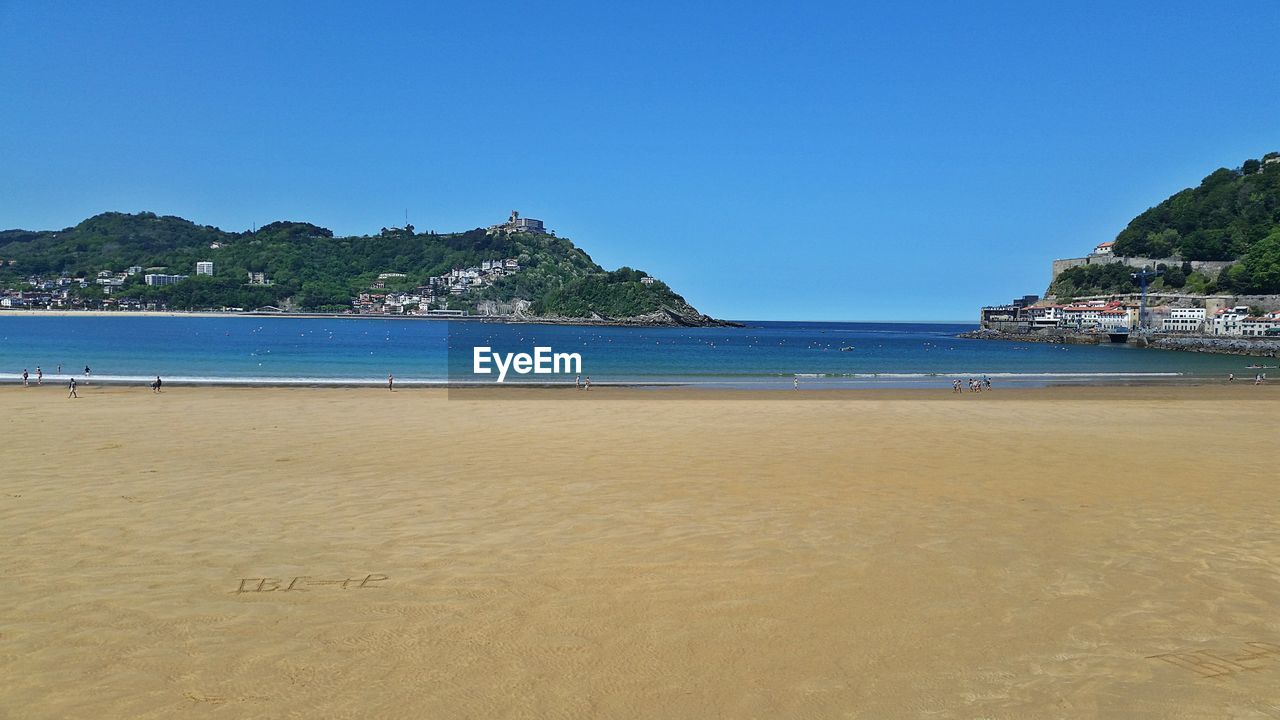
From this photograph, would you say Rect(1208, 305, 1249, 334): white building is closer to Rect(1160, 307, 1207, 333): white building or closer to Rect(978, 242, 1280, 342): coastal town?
Rect(978, 242, 1280, 342): coastal town

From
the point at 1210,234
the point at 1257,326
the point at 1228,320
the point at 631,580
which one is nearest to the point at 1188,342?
the point at 1257,326

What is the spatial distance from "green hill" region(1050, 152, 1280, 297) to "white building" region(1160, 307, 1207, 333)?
11.7 meters

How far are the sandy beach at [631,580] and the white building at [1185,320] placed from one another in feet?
401

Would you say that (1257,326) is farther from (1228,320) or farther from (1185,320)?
(1185,320)

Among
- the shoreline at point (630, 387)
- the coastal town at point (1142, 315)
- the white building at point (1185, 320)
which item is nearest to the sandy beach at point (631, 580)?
the shoreline at point (630, 387)

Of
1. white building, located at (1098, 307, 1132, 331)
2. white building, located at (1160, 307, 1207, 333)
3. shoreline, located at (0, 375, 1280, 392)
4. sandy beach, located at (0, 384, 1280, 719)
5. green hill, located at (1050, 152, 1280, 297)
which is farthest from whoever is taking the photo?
green hill, located at (1050, 152, 1280, 297)

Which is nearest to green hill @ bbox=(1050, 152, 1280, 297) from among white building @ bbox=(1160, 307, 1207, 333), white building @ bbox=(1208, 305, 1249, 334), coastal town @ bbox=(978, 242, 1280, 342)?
coastal town @ bbox=(978, 242, 1280, 342)

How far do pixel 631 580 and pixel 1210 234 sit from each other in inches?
7172

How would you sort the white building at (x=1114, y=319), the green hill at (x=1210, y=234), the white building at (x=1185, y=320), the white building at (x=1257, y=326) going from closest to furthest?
1. the white building at (x=1257, y=326)
2. the white building at (x=1185, y=320)
3. the white building at (x=1114, y=319)
4. the green hill at (x=1210, y=234)

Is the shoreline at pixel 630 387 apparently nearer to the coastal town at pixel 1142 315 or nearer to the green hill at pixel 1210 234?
the coastal town at pixel 1142 315

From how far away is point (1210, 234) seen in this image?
149m

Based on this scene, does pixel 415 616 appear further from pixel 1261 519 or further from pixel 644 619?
pixel 1261 519

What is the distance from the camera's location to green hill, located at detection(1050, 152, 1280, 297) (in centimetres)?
13135

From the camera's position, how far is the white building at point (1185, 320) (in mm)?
115875
